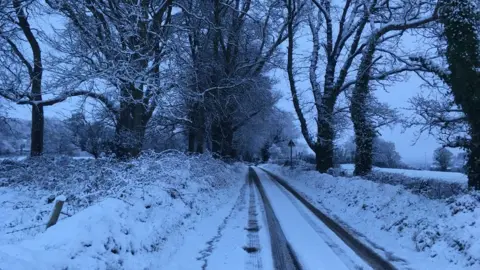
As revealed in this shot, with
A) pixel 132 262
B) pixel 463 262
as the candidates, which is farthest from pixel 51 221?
pixel 463 262

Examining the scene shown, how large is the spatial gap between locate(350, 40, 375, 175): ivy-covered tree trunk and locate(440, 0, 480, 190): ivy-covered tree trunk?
9.21m

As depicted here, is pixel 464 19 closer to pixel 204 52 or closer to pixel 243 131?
pixel 204 52

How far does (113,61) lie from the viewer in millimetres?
12008

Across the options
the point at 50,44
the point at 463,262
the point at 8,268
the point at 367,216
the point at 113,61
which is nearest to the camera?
the point at 8,268

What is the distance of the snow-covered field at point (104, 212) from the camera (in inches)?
195

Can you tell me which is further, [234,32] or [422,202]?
[234,32]

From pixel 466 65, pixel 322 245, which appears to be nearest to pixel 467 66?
pixel 466 65

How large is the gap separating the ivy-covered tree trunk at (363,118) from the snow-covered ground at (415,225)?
22.0 feet

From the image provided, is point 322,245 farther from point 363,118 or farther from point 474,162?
point 363,118

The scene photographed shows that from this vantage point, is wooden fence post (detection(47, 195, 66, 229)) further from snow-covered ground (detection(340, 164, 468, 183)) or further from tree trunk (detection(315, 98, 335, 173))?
tree trunk (detection(315, 98, 335, 173))

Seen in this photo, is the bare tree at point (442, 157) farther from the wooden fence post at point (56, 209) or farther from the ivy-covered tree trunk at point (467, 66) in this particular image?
the wooden fence post at point (56, 209)

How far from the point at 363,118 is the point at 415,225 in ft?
41.3

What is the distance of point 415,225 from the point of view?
28.4 feet

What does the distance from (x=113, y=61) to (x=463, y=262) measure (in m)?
10.6
